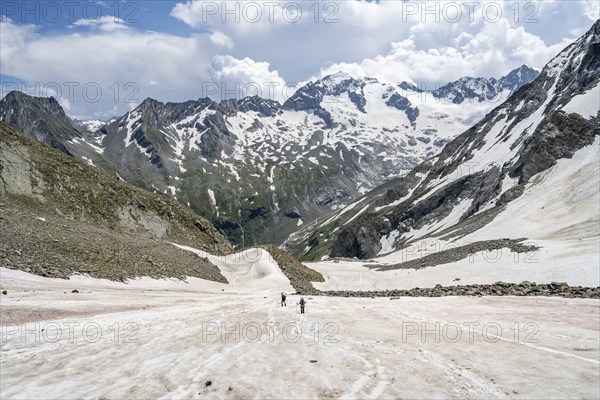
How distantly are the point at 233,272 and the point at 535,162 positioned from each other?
270ft

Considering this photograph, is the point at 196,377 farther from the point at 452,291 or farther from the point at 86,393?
the point at 452,291

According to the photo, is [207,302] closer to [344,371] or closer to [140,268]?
[140,268]

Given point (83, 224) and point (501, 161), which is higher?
point (501, 161)

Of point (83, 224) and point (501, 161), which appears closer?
point (83, 224)

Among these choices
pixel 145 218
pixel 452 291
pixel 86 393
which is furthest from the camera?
pixel 145 218

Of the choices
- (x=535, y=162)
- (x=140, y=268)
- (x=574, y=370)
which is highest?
(x=535, y=162)

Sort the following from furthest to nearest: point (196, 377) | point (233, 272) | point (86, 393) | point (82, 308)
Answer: point (233, 272)
point (82, 308)
point (196, 377)
point (86, 393)

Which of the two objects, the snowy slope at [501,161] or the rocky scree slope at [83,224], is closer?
the rocky scree slope at [83,224]

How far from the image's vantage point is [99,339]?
20.4m

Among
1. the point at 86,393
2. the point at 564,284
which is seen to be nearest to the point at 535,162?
the point at 564,284

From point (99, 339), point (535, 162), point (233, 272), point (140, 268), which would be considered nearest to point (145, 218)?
point (233, 272)

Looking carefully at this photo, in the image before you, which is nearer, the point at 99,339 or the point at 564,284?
the point at 99,339

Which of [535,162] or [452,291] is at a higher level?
[535,162]

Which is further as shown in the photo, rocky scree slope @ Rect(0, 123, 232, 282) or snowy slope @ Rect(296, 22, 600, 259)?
snowy slope @ Rect(296, 22, 600, 259)
